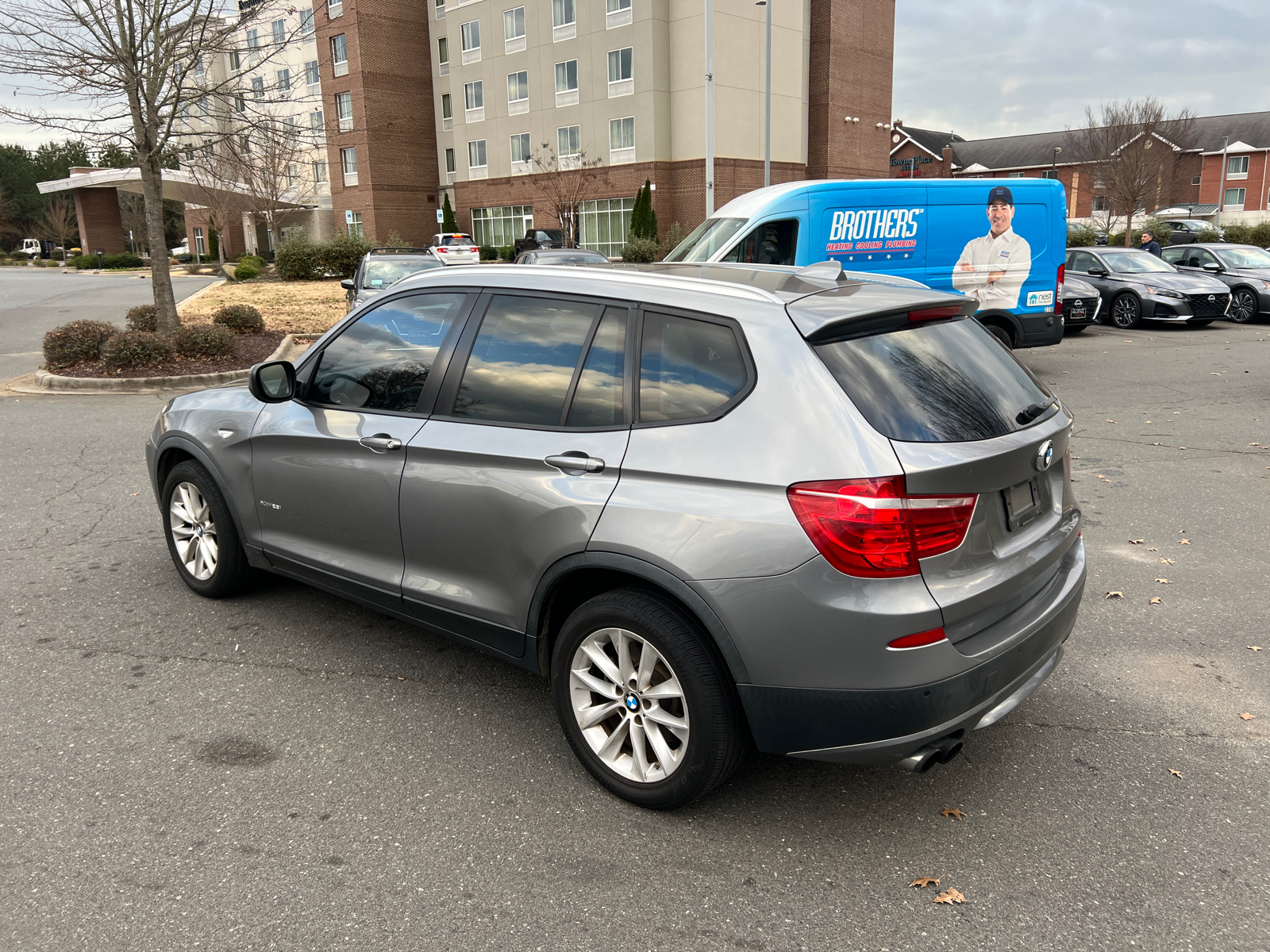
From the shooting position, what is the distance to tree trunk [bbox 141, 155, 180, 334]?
47.0 ft

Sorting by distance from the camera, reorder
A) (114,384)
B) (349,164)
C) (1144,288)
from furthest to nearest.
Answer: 1. (349,164)
2. (1144,288)
3. (114,384)

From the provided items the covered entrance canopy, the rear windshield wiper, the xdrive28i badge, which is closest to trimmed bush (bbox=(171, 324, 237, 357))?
the rear windshield wiper

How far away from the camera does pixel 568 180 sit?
43875 mm

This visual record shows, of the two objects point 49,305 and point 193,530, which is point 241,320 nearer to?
point 193,530

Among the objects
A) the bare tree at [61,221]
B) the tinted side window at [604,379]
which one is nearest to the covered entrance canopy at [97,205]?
the bare tree at [61,221]

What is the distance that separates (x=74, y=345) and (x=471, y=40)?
4109 centimetres

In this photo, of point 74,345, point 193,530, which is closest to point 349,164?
point 74,345

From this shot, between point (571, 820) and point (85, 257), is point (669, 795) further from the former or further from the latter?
point (85, 257)

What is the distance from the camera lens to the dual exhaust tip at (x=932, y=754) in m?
2.68

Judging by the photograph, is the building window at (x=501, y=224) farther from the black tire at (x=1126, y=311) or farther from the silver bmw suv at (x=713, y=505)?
the silver bmw suv at (x=713, y=505)

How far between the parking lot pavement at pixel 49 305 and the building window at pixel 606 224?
17.4m

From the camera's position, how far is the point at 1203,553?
565cm

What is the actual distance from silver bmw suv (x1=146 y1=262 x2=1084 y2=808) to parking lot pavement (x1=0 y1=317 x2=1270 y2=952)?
0.37 meters

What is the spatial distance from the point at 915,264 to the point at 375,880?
35.6 ft
